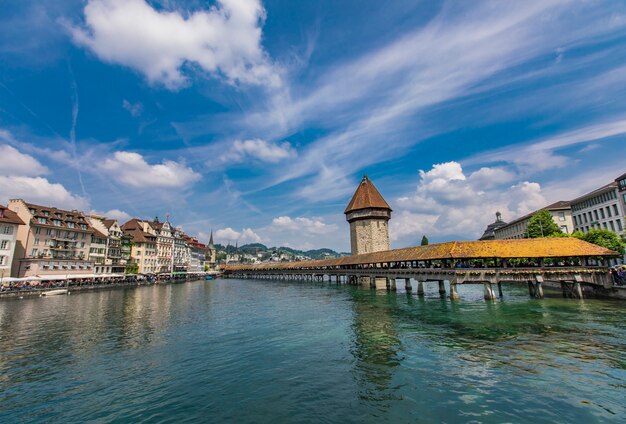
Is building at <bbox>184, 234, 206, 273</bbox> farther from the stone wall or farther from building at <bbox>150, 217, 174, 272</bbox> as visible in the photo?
the stone wall

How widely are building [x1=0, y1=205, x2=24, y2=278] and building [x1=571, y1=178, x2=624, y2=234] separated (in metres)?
85.0

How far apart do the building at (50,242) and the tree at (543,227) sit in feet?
253

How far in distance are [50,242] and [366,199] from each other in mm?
56246

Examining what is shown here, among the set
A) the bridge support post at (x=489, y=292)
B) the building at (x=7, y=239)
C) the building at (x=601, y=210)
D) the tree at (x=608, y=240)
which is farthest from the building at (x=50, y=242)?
the building at (x=601, y=210)

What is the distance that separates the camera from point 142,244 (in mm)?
74562

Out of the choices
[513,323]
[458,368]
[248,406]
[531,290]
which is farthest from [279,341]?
[531,290]

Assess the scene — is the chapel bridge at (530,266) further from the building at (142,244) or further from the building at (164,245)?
the building at (164,245)

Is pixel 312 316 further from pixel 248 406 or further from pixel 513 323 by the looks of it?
pixel 248 406

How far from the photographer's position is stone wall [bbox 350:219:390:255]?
6056 centimetres

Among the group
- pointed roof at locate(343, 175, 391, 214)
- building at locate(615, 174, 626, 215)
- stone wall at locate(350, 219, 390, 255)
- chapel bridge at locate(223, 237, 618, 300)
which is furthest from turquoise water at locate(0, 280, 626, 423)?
pointed roof at locate(343, 175, 391, 214)

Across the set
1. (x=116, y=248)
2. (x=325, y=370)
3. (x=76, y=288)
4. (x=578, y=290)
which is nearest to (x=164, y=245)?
(x=116, y=248)

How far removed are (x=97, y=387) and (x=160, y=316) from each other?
14.8 meters

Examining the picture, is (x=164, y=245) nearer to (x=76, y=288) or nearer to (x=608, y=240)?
(x=76, y=288)

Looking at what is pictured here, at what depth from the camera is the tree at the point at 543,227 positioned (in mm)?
47781
